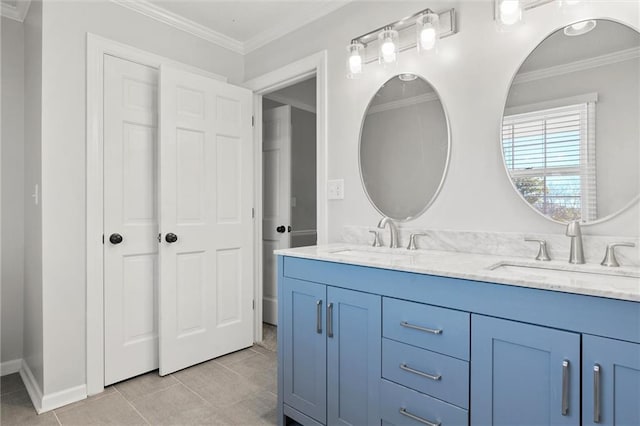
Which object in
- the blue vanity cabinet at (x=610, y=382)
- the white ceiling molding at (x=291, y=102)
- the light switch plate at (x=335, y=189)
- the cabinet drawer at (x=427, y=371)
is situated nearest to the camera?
the blue vanity cabinet at (x=610, y=382)

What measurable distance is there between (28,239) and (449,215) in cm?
267

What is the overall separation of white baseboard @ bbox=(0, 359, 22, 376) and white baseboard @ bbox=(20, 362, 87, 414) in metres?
0.41

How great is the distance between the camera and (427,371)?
132 cm

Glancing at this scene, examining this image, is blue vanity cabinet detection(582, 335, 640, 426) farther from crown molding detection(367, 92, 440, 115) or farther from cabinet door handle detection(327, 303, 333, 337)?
crown molding detection(367, 92, 440, 115)

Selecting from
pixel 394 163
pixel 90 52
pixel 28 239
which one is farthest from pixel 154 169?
pixel 394 163

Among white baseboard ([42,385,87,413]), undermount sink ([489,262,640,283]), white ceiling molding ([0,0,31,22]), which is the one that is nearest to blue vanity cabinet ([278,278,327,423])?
undermount sink ([489,262,640,283])

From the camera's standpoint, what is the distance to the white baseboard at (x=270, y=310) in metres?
3.54

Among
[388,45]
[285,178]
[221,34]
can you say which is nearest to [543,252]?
[388,45]

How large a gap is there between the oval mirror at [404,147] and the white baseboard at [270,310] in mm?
1877

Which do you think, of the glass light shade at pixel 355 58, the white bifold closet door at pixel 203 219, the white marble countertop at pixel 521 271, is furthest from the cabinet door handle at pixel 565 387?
the white bifold closet door at pixel 203 219

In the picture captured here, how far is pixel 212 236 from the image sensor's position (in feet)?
8.76

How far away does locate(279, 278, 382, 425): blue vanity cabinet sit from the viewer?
1492 mm

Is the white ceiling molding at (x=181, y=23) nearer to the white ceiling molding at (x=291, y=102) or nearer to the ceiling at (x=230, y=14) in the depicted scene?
the ceiling at (x=230, y=14)

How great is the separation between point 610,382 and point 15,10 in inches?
144
